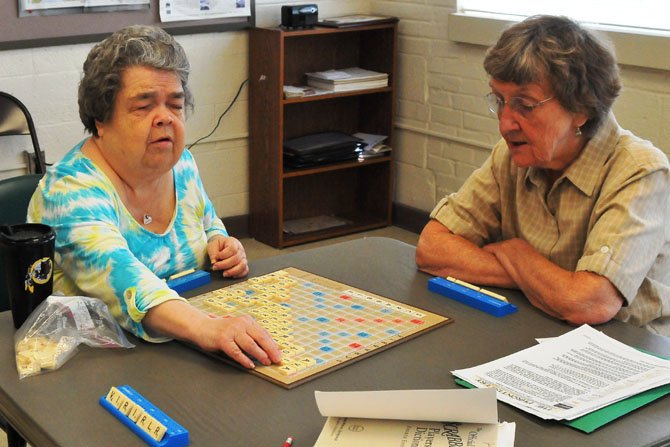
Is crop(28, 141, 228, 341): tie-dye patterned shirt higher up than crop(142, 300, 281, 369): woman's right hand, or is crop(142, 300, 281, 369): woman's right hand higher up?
crop(28, 141, 228, 341): tie-dye patterned shirt

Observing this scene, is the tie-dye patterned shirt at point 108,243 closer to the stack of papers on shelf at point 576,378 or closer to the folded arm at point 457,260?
the folded arm at point 457,260

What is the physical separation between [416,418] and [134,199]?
92 cm

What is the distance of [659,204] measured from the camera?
6.47 ft

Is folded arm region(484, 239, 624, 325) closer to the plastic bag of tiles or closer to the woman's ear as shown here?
the plastic bag of tiles

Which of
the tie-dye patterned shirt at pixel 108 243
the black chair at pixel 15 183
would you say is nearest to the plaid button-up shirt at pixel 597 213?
the tie-dye patterned shirt at pixel 108 243

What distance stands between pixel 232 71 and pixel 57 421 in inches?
128

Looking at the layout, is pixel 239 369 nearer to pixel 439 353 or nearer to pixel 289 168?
pixel 439 353

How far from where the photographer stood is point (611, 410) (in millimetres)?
1471

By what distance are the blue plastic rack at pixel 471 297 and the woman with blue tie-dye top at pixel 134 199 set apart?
44 centimetres

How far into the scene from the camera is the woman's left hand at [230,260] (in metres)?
2.05

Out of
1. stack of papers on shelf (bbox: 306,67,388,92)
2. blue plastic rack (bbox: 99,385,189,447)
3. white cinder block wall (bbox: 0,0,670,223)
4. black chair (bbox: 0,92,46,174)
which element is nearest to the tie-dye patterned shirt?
blue plastic rack (bbox: 99,385,189,447)

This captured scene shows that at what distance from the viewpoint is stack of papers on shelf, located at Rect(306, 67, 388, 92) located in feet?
15.0

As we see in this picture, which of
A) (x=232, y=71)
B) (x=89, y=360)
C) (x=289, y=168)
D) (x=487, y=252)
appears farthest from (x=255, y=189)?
(x=89, y=360)

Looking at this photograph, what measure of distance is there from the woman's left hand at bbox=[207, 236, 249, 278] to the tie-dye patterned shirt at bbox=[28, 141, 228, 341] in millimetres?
65
